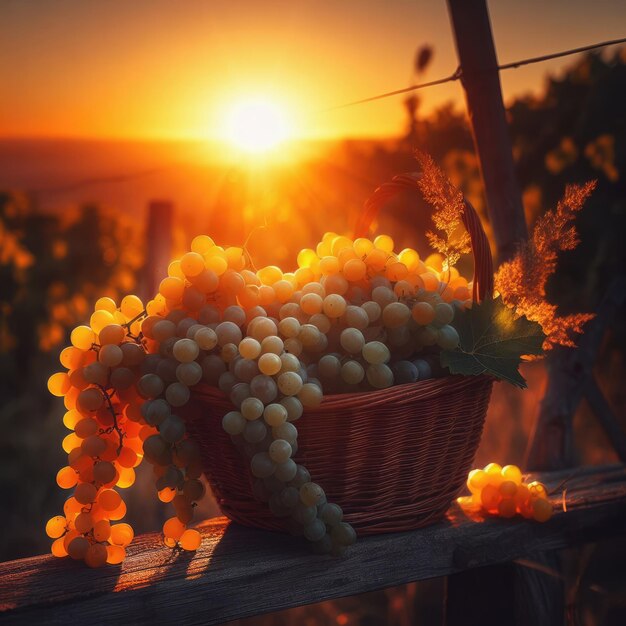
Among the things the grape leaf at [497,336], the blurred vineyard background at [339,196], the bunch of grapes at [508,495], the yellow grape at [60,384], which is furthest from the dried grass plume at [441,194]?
the blurred vineyard background at [339,196]

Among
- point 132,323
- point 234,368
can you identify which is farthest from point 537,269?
point 132,323

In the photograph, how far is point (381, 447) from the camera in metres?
1.13

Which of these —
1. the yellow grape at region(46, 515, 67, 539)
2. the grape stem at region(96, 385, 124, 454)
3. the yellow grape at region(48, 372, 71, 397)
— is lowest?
the yellow grape at region(46, 515, 67, 539)

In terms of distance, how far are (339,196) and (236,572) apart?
2117 mm

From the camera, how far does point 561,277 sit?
2.93 metres

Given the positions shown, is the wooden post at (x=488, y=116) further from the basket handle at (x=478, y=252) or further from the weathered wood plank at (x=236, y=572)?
the weathered wood plank at (x=236, y=572)

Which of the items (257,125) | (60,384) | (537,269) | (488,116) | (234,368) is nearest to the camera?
(234,368)

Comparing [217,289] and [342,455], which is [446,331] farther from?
[217,289]

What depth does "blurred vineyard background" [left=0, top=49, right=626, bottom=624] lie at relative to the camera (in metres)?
2.59

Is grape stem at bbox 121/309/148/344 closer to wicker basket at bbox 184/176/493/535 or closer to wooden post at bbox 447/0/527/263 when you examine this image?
wicker basket at bbox 184/176/493/535

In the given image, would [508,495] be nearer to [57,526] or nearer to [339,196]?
[57,526]

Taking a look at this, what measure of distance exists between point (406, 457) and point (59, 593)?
56cm

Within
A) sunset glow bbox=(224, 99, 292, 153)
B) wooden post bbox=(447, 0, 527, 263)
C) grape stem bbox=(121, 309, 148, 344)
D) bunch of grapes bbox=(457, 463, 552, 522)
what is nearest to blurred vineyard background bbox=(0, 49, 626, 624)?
sunset glow bbox=(224, 99, 292, 153)

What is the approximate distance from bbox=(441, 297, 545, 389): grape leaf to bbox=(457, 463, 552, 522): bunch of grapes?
0.96 feet
